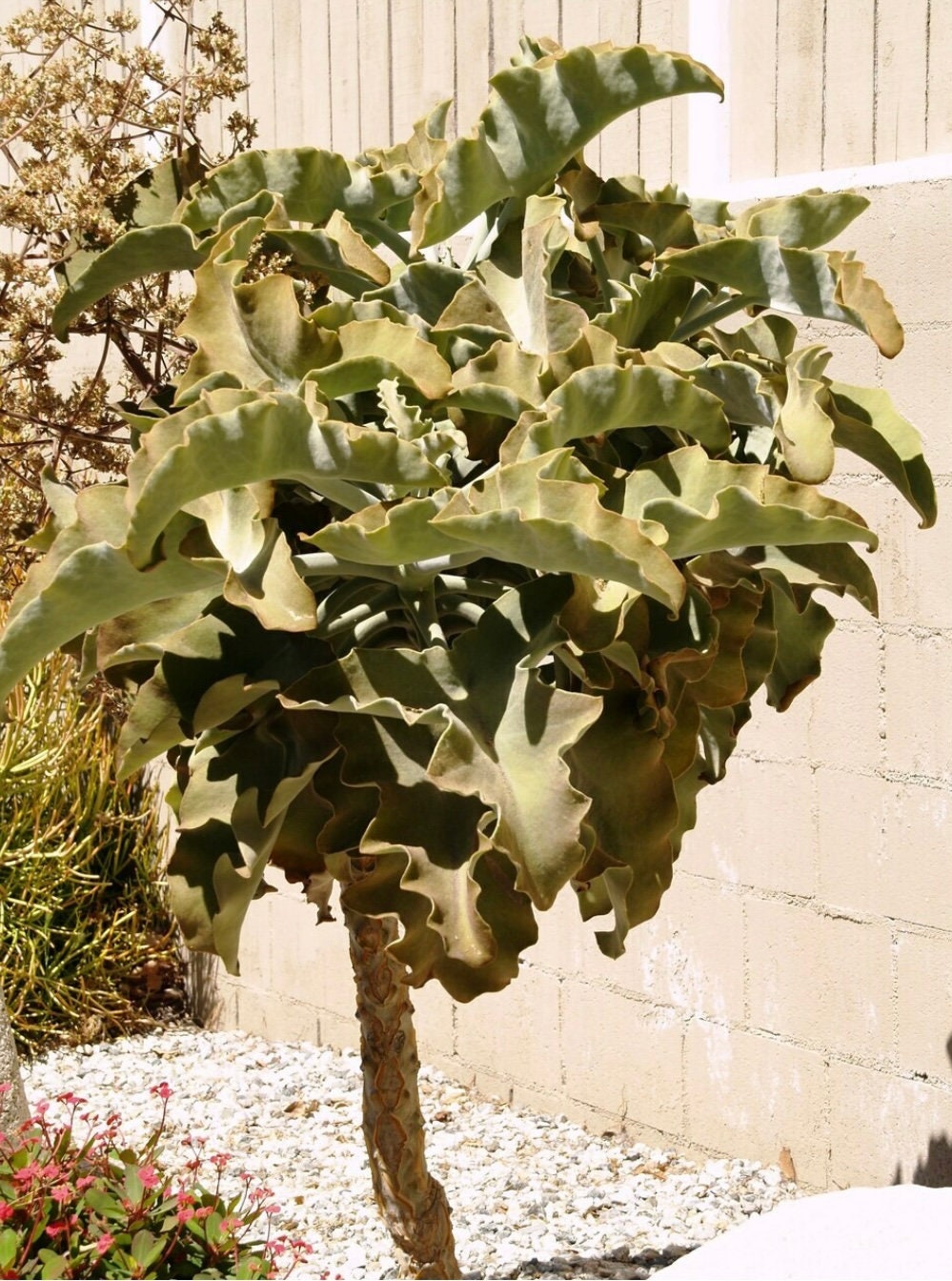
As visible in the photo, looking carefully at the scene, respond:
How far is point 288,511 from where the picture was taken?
1960mm

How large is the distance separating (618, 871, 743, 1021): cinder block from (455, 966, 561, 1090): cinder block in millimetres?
370

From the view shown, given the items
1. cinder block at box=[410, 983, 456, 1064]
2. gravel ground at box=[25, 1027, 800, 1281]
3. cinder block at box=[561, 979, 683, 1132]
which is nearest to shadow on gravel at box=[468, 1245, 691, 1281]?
gravel ground at box=[25, 1027, 800, 1281]

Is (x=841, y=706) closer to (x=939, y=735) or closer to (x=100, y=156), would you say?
(x=939, y=735)

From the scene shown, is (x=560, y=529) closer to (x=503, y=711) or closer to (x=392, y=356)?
(x=503, y=711)

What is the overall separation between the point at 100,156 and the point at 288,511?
86.3 inches

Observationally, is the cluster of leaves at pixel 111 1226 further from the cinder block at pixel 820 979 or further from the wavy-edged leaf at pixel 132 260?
the cinder block at pixel 820 979

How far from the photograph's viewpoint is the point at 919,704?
372cm

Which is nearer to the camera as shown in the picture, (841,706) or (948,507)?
(948,507)

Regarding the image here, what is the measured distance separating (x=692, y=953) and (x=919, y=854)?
0.82m

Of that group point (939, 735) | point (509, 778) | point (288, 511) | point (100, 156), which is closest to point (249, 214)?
point (288, 511)

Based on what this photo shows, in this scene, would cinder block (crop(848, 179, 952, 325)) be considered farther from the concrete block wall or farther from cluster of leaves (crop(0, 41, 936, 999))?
cluster of leaves (crop(0, 41, 936, 999))

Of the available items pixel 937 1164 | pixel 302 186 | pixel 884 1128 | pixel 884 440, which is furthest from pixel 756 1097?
pixel 302 186

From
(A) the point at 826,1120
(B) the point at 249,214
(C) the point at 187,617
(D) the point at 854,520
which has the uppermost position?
(B) the point at 249,214

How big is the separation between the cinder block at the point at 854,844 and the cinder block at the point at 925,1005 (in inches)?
4.9
